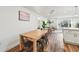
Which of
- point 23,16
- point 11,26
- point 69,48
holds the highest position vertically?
point 23,16

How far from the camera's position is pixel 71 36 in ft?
6.84

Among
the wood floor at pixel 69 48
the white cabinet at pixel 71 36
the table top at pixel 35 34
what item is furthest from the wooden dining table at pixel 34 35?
the white cabinet at pixel 71 36

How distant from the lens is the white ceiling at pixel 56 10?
2.02 m

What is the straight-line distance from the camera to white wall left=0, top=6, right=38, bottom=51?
1977 millimetres

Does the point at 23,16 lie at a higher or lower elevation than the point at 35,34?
higher

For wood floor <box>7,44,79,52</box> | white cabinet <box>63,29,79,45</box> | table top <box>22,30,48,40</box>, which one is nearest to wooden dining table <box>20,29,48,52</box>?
table top <box>22,30,48,40</box>

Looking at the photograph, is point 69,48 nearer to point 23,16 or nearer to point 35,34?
point 35,34

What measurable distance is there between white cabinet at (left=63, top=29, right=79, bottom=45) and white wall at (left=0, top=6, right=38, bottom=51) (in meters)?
0.50

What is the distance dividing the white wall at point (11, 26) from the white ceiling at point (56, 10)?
0.09 meters

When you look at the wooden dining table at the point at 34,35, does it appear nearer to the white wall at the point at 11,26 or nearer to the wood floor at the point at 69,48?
the white wall at the point at 11,26

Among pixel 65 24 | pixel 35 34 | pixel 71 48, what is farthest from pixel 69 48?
pixel 35 34

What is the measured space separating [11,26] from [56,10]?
0.75 meters

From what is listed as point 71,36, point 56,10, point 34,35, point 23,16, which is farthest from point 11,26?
point 71,36
